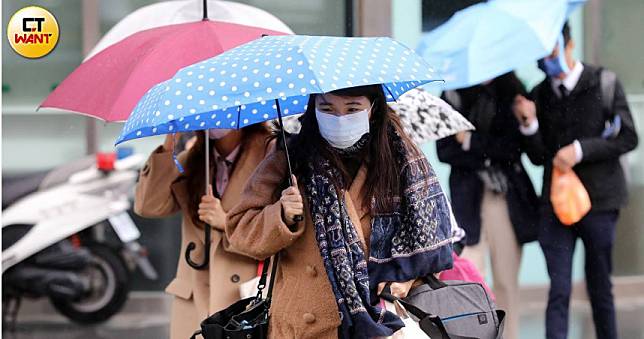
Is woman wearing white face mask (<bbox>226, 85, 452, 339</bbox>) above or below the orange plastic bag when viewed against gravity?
above

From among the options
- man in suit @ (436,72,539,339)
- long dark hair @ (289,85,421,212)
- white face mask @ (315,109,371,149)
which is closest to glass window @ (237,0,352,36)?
man in suit @ (436,72,539,339)

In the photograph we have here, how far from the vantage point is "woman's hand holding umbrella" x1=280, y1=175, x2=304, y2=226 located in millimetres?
3412

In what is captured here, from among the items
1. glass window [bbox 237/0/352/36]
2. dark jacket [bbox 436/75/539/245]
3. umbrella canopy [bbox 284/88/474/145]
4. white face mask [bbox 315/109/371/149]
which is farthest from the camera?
glass window [bbox 237/0/352/36]

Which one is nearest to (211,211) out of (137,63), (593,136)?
(137,63)

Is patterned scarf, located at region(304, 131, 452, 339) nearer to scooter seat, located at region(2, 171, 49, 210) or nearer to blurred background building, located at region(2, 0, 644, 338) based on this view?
blurred background building, located at region(2, 0, 644, 338)

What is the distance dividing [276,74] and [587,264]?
3340mm

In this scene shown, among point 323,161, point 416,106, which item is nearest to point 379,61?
point 323,161

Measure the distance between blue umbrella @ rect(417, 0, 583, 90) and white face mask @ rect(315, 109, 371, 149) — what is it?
217cm

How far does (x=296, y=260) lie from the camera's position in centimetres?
357

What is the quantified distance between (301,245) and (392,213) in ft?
0.93

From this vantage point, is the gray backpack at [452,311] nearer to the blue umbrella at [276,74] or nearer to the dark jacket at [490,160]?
the blue umbrella at [276,74]

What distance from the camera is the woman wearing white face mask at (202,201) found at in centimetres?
462

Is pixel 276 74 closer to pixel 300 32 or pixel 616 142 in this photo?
pixel 616 142

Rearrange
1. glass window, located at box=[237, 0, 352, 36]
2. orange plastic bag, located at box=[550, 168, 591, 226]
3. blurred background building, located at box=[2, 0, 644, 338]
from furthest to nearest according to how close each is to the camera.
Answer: glass window, located at box=[237, 0, 352, 36]
blurred background building, located at box=[2, 0, 644, 338]
orange plastic bag, located at box=[550, 168, 591, 226]
